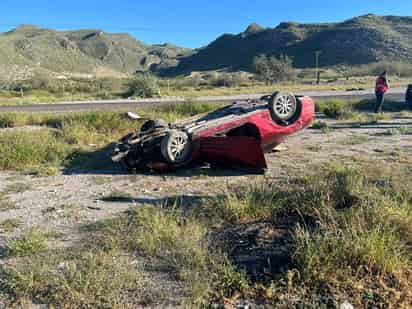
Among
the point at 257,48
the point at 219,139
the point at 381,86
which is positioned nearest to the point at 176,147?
the point at 219,139

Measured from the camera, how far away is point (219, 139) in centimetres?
641

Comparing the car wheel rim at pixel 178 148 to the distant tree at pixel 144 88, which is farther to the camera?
the distant tree at pixel 144 88

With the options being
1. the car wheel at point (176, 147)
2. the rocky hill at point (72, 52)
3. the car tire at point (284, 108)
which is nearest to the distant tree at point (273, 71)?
the car tire at point (284, 108)

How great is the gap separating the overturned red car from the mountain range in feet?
279

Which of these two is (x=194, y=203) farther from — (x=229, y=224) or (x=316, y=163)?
(x=316, y=163)

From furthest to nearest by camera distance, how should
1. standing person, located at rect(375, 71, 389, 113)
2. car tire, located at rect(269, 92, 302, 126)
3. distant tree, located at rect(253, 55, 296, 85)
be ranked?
distant tree, located at rect(253, 55, 296, 85) → standing person, located at rect(375, 71, 389, 113) → car tire, located at rect(269, 92, 302, 126)

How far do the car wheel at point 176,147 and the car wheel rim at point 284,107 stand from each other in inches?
71.5

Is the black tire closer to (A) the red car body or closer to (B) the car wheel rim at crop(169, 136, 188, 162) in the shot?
(B) the car wheel rim at crop(169, 136, 188, 162)

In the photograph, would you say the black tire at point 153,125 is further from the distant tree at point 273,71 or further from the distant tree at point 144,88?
the distant tree at point 273,71

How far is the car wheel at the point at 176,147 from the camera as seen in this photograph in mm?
6434

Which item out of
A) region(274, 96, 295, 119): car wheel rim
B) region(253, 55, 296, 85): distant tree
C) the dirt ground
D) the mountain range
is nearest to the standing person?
the dirt ground

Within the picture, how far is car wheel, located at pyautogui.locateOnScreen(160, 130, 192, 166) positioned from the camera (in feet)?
21.1

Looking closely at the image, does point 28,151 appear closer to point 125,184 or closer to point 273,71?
point 125,184

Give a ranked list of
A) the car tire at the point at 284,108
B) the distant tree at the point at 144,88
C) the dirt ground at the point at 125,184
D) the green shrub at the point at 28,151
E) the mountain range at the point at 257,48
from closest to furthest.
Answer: the dirt ground at the point at 125,184, the car tire at the point at 284,108, the green shrub at the point at 28,151, the distant tree at the point at 144,88, the mountain range at the point at 257,48
